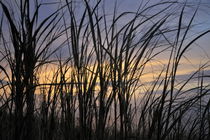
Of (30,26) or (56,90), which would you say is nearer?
(30,26)

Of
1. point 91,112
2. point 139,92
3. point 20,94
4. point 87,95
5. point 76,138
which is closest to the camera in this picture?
point 20,94

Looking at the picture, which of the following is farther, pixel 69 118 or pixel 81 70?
pixel 69 118

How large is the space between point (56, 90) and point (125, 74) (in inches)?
19.9

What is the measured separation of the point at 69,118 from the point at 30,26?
0.68m

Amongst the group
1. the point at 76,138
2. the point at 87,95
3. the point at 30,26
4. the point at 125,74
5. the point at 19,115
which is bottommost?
the point at 76,138

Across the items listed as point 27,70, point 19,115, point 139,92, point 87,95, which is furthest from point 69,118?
point 139,92

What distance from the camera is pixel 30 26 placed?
3.89ft

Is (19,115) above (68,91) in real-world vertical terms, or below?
below

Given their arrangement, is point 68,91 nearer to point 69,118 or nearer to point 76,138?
point 69,118

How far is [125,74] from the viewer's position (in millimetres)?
1518

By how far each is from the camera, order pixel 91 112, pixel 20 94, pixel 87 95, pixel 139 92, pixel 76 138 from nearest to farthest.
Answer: pixel 20 94 → pixel 87 95 → pixel 91 112 → pixel 76 138 → pixel 139 92

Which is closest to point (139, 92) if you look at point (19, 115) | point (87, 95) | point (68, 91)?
point (68, 91)

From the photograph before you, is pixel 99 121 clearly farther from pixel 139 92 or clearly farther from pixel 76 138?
pixel 139 92

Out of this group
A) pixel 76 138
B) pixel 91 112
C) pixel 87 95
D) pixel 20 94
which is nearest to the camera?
pixel 20 94
